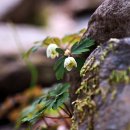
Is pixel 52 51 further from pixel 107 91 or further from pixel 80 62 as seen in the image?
pixel 107 91

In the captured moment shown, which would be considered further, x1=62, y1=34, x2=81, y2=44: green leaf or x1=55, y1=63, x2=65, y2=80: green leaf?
x1=62, y1=34, x2=81, y2=44: green leaf

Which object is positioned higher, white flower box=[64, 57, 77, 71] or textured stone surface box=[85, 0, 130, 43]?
textured stone surface box=[85, 0, 130, 43]

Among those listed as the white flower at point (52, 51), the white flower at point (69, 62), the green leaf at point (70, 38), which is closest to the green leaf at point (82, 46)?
the white flower at point (69, 62)

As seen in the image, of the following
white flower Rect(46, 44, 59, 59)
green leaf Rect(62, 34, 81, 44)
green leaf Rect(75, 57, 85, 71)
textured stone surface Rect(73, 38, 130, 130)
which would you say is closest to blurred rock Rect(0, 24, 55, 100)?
green leaf Rect(62, 34, 81, 44)

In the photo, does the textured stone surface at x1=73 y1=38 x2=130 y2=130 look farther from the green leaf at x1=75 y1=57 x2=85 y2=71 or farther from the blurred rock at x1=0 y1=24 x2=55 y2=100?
the blurred rock at x1=0 y1=24 x2=55 y2=100

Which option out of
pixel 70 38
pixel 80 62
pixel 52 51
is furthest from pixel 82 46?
pixel 70 38

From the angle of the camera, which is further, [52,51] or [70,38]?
[70,38]
